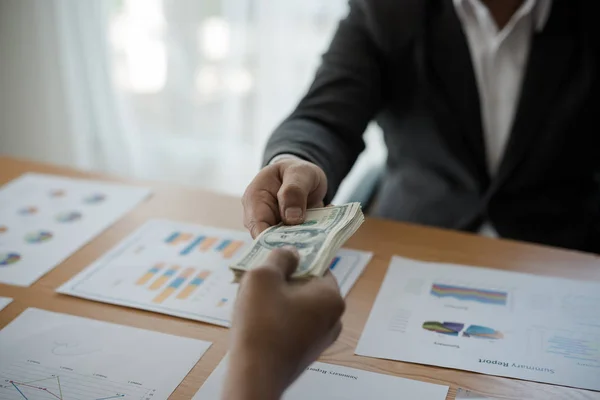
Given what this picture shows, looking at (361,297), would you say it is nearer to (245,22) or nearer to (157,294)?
(157,294)

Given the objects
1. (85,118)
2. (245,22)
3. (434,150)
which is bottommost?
(85,118)

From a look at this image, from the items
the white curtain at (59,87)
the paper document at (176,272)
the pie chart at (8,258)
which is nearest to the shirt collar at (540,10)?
the paper document at (176,272)

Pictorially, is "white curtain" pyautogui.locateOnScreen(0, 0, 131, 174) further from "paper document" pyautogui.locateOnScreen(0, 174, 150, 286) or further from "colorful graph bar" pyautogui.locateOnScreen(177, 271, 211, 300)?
"colorful graph bar" pyautogui.locateOnScreen(177, 271, 211, 300)

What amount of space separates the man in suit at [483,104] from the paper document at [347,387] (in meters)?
0.54

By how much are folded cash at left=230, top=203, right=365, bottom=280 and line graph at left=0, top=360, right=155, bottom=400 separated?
0.19 meters

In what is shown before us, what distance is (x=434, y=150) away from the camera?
140cm

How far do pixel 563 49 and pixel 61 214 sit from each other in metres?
0.97

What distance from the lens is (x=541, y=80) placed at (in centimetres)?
131

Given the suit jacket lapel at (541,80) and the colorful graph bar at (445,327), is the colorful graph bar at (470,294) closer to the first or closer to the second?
the colorful graph bar at (445,327)

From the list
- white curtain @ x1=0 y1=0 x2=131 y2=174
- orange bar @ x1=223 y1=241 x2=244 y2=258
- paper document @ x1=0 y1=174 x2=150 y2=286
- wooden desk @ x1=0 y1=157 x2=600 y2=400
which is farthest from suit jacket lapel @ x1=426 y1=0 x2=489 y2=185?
white curtain @ x1=0 y1=0 x2=131 y2=174

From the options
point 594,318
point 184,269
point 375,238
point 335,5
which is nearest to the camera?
point 594,318

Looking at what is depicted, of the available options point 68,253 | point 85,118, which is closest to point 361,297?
point 68,253

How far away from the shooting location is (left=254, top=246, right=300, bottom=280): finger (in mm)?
663

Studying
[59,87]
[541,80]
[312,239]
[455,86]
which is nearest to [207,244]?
[312,239]
